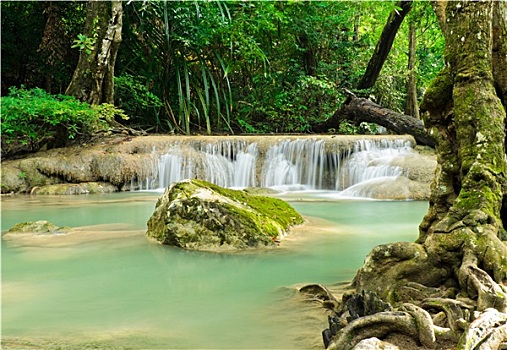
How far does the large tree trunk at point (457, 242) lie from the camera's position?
235 cm

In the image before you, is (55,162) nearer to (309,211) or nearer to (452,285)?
(309,211)

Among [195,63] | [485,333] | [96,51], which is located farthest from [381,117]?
[485,333]

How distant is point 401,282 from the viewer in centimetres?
299

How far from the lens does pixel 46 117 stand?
37.2 feet

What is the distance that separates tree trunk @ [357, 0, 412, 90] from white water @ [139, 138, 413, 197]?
4.21 metres

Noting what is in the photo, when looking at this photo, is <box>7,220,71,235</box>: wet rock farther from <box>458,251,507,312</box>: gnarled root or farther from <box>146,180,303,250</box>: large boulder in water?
<box>458,251,507,312</box>: gnarled root

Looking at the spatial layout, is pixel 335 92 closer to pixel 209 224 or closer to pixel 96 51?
pixel 96 51

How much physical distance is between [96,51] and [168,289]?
961cm

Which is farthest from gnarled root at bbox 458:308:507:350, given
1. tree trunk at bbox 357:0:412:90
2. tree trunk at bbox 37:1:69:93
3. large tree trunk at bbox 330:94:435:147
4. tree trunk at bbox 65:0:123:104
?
tree trunk at bbox 37:1:69:93

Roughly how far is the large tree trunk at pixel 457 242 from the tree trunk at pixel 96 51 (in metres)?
9.87

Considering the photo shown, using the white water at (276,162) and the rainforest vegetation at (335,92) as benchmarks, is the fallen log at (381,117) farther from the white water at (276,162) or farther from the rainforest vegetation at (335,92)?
the white water at (276,162)

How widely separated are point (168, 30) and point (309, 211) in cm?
869

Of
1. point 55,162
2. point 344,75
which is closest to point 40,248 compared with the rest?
point 55,162

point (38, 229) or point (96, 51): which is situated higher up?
point (96, 51)
